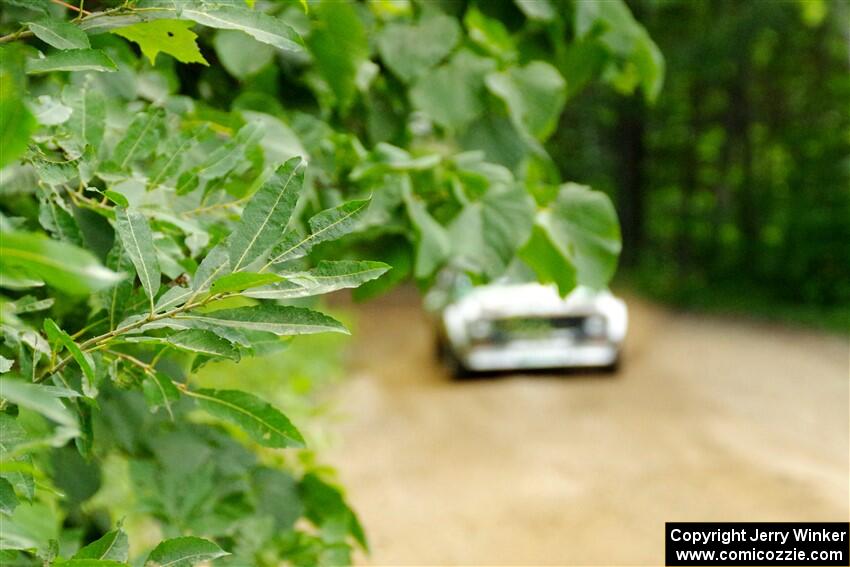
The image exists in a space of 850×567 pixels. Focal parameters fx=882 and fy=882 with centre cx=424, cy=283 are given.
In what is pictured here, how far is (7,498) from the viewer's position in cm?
75

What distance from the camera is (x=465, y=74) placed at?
68.6 inches

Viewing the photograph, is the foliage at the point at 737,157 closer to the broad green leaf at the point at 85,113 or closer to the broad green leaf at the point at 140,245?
the broad green leaf at the point at 85,113

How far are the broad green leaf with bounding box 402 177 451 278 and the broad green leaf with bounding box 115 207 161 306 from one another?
0.64 meters

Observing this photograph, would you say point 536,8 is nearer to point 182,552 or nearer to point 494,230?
point 494,230

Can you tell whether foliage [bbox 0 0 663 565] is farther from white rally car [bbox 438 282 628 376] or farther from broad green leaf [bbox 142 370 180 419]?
white rally car [bbox 438 282 628 376]

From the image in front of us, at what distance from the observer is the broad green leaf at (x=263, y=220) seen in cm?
79

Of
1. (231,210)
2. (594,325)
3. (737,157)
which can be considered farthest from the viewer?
(737,157)

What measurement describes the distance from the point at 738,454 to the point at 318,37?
5.94 m

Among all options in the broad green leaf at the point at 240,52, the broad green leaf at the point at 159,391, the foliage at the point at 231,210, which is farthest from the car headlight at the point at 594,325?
the broad green leaf at the point at 159,391

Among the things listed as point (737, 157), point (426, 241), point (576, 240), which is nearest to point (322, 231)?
point (426, 241)

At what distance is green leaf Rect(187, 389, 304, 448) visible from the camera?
1009mm

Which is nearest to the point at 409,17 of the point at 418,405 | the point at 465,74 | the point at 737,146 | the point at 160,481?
the point at 465,74

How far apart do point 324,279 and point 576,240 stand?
0.87 meters

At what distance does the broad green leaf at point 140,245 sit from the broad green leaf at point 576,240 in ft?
2.87
